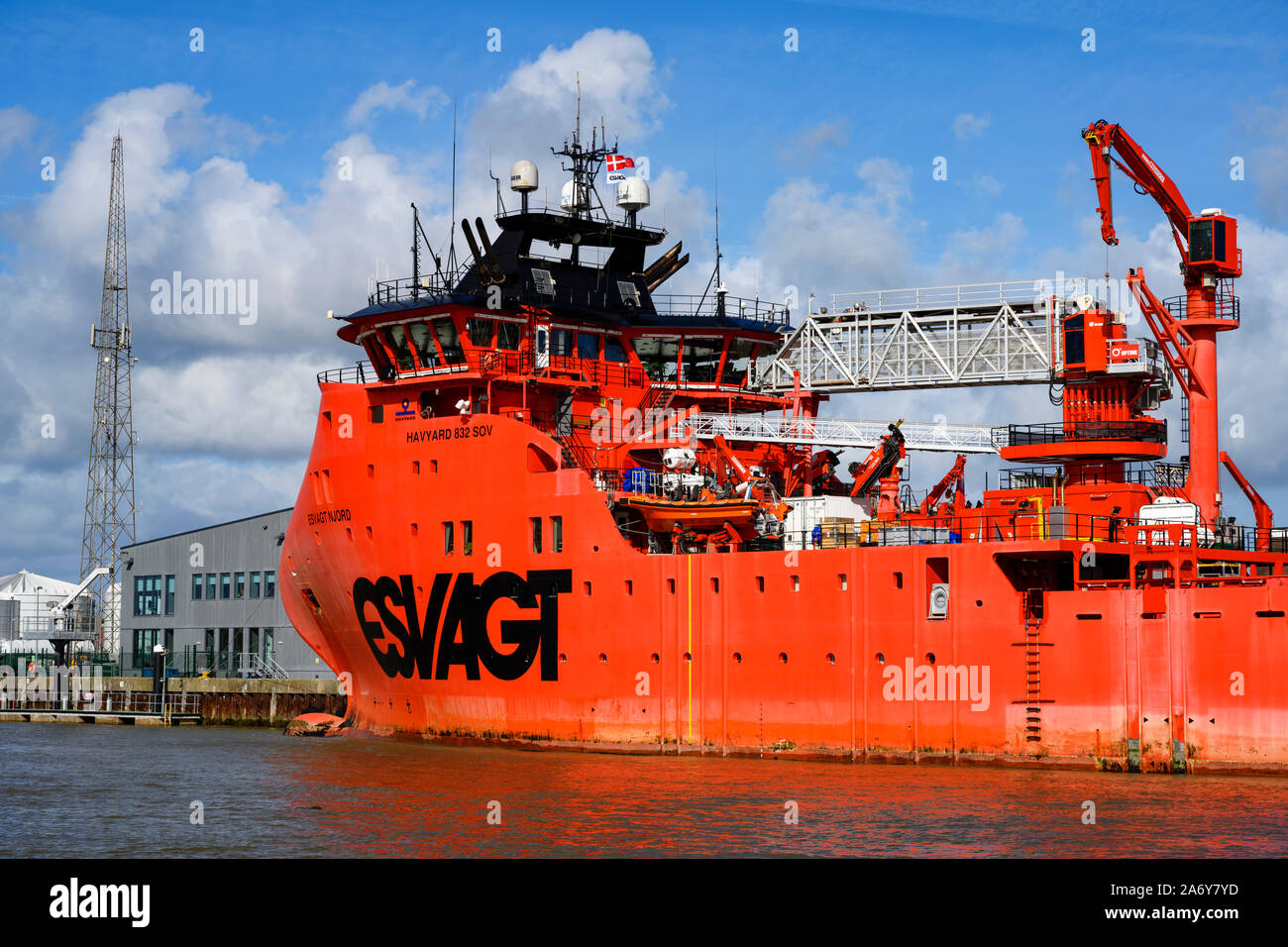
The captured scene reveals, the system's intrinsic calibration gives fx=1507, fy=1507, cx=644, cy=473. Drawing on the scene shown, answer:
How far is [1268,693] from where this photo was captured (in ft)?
85.8

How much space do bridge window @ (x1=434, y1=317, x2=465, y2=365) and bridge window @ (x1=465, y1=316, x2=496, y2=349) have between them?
0.39 metres

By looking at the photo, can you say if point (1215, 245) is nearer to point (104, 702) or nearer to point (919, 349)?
point (919, 349)

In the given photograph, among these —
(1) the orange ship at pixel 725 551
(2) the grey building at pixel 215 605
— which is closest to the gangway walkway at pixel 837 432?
(1) the orange ship at pixel 725 551

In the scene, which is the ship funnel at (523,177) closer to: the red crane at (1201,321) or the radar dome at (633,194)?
the radar dome at (633,194)

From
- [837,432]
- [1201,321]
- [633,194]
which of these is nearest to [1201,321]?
[1201,321]

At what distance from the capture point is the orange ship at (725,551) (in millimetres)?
28062

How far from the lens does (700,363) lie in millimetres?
41156

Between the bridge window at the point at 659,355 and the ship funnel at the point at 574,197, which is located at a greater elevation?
the ship funnel at the point at 574,197

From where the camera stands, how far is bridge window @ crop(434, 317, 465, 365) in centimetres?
3781

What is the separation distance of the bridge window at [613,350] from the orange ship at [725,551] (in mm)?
160

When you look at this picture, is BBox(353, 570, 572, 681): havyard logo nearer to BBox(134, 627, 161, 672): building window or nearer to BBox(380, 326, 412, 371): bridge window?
BBox(380, 326, 412, 371): bridge window
